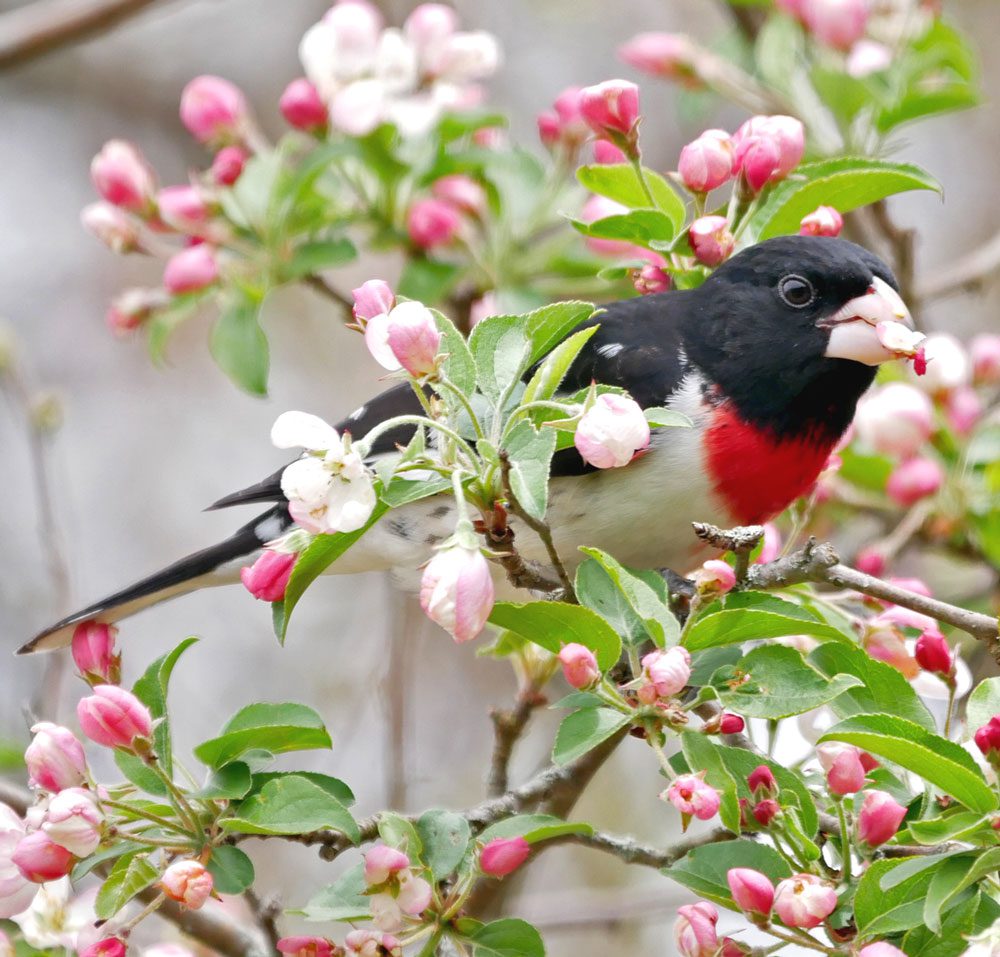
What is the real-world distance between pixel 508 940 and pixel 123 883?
509mm

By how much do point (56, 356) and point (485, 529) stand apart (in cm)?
556

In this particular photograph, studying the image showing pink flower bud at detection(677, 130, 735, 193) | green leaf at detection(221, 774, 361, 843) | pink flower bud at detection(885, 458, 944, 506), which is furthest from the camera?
pink flower bud at detection(885, 458, 944, 506)

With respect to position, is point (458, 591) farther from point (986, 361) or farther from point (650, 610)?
point (986, 361)

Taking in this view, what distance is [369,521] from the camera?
5.76 feet

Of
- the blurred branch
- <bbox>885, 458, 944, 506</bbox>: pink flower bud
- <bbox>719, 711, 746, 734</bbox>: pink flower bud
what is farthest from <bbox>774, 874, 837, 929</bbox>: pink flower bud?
the blurred branch

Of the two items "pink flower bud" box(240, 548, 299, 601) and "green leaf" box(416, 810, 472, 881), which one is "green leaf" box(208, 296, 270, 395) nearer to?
"pink flower bud" box(240, 548, 299, 601)

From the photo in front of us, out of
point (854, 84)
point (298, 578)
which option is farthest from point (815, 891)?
point (854, 84)

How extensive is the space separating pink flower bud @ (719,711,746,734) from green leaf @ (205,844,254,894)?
2.13 ft

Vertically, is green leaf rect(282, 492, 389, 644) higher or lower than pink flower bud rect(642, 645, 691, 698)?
higher

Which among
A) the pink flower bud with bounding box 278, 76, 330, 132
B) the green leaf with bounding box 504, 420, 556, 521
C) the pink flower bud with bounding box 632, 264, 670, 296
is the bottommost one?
the pink flower bud with bounding box 632, 264, 670, 296

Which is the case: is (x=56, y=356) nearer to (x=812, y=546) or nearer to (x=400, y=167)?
(x=400, y=167)

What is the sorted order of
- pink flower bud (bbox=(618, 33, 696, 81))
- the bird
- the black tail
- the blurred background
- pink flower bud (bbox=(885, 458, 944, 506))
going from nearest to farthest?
the bird → the black tail → pink flower bud (bbox=(885, 458, 944, 506)) → pink flower bud (bbox=(618, 33, 696, 81)) → the blurred background

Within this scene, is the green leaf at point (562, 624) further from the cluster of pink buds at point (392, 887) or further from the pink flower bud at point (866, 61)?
the pink flower bud at point (866, 61)

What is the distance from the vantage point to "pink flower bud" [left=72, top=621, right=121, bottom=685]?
219 centimetres
